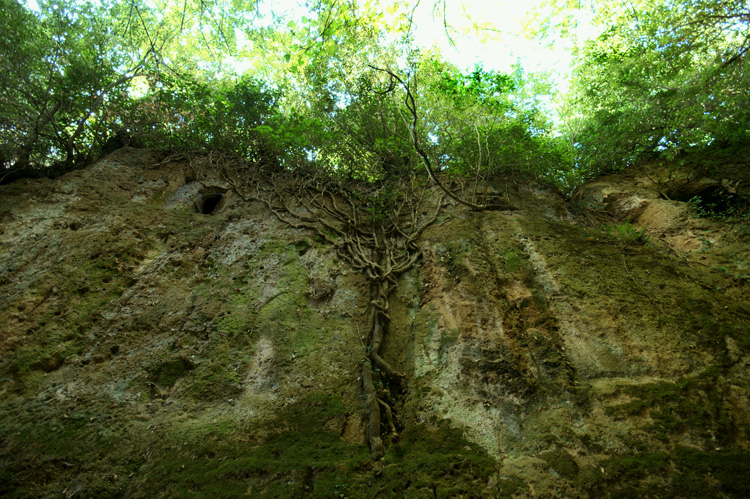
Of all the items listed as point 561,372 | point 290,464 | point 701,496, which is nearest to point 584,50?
point 561,372

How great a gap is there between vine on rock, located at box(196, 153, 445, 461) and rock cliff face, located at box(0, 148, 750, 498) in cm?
24

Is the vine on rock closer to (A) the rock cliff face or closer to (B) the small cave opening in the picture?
(A) the rock cliff face

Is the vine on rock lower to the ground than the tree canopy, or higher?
lower

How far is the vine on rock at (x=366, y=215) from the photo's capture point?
5.50 metres

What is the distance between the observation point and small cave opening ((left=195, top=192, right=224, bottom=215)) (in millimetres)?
8096

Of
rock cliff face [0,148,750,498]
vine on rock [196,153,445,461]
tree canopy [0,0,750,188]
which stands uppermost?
tree canopy [0,0,750,188]

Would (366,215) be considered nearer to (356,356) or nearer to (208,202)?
(356,356)

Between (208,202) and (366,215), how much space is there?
3.89 metres

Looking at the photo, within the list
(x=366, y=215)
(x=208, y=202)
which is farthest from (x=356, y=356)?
(x=208, y=202)

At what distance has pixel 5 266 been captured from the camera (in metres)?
5.66

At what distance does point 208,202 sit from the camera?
8453 millimetres

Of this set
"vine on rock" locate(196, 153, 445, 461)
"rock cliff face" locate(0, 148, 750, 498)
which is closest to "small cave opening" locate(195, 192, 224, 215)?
"vine on rock" locate(196, 153, 445, 461)

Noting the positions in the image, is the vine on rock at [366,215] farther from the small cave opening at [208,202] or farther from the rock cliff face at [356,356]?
the small cave opening at [208,202]

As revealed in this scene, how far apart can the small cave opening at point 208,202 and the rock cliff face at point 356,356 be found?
912 millimetres
